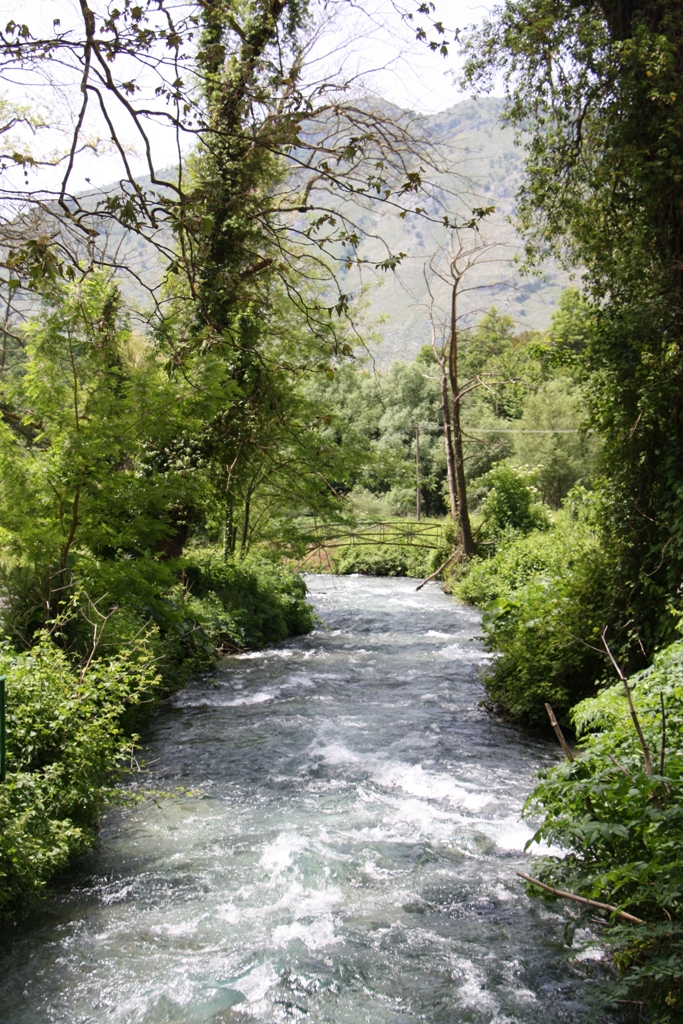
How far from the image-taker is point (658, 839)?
3904 millimetres

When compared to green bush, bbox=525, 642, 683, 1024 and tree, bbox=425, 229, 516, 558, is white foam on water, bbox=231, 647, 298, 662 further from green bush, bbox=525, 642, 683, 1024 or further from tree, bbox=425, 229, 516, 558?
green bush, bbox=525, 642, 683, 1024

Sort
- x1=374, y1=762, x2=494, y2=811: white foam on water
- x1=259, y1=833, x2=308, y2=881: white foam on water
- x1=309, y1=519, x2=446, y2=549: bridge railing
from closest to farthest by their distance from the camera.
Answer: x1=259, y1=833, x2=308, y2=881: white foam on water < x1=374, y1=762, x2=494, y2=811: white foam on water < x1=309, y1=519, x2=446, y2=549: bridge railing

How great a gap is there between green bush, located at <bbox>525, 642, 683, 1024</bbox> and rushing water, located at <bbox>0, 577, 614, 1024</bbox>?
563 millimetres

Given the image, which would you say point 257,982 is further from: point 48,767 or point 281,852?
point 48,767

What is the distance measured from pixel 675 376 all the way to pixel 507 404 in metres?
35.2

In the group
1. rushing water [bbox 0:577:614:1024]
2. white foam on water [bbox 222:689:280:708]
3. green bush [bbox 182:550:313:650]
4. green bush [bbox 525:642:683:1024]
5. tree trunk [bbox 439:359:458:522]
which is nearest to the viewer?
green bush [bbox 525:642:683:1024]

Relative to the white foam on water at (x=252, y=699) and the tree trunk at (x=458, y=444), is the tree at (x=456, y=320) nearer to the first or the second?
the tree trunk at (x=458, y=444)

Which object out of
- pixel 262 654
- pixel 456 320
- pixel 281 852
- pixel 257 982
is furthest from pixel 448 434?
pixel 257 982

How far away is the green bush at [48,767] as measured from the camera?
4773 millimetres

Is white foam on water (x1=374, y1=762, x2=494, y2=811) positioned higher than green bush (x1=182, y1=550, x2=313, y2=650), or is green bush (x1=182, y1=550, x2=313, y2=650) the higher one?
green bush (x1=182, y1=550, x2=313, y2=650)

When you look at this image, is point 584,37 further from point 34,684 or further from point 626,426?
point 34,684

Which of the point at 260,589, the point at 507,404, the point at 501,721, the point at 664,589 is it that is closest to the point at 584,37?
the point at 664,589

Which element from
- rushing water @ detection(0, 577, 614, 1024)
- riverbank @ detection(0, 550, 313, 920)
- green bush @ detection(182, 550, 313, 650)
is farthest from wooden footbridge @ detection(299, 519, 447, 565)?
riverbank @ detection(0, 550, 313, 920)

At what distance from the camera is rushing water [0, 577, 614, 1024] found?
432cm
